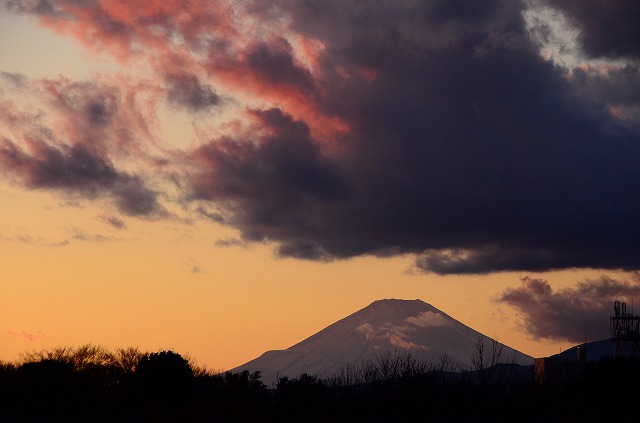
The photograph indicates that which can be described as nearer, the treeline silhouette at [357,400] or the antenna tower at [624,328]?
the treeline silhouette at [357,400]

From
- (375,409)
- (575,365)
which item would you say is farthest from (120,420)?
(575,365)

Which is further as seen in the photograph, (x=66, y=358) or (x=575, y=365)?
(x=575, y=365)

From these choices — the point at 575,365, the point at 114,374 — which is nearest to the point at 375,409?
the point at 114,374

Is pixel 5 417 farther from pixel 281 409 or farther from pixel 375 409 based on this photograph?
pixel 375 409

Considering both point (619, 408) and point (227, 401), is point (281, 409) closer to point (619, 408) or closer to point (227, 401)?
point (227, 401)

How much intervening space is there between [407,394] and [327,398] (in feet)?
18.1

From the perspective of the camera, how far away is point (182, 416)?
2191 inches

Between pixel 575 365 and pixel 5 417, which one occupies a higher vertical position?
pixel 575 365

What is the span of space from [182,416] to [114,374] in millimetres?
56947

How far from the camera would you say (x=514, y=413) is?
50.5m

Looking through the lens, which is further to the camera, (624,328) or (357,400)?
(624,328)

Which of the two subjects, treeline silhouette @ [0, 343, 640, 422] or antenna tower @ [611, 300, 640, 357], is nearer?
treeline silhouette @ [0, 343, 640, 422]

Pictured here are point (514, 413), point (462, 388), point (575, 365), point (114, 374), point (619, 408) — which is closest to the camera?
point (514, 413)

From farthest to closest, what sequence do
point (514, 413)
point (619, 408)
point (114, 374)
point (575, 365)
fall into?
point (575, 365) → point (114, 374) → point (619, 408) → point (514, 413)
